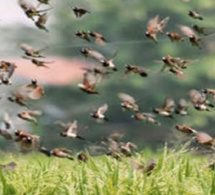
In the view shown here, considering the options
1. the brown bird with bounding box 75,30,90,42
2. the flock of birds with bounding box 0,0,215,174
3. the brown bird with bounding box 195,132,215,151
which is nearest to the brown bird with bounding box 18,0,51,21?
the flock of birds with bounding box 0,0,215,174

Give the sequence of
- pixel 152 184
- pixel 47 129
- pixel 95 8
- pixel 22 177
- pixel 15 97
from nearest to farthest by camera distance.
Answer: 1. pixel 152 184
2. pixel 22 177
3. pixel 15 97
4. pixel 47 129
5. pixel 95 8

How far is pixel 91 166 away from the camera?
3.72 meters

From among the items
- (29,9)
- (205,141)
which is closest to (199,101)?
(205,141)

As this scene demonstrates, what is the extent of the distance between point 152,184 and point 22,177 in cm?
73

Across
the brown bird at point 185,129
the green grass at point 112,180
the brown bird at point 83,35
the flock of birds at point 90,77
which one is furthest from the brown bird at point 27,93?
the brown bird at point 185,129

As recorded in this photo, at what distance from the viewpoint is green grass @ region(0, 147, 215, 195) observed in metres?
3.22

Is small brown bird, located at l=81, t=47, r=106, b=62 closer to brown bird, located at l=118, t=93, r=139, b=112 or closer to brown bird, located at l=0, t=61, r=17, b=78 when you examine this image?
brown bird, located at l=118, t=93, r=139, b=112

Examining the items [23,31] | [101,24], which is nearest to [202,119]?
[101,24]

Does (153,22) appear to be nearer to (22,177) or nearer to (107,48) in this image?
(22,177)

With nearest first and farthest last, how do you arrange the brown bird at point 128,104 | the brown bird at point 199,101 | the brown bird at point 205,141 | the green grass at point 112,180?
the green grass at point 112,180 → the brown bird at point 205,141 → the brown bird at point 199,101 → the brown bird at point 128,104

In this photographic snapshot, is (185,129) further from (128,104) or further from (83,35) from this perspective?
(83,35)

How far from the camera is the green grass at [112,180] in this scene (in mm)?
3219

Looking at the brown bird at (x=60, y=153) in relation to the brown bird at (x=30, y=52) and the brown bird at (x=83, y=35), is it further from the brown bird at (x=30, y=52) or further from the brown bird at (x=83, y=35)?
the brown bird at (x=83, y=35)

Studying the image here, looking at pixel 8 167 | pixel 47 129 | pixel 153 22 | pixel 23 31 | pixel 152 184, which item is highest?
pixel 153 22
